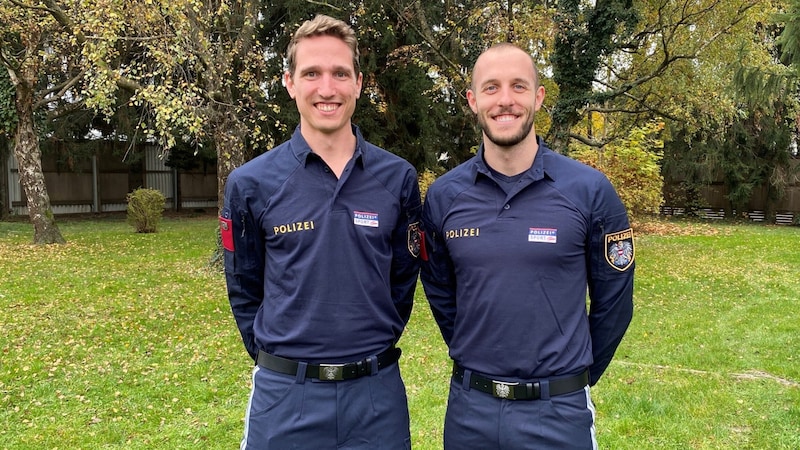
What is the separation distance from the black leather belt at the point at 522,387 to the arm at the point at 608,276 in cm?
24

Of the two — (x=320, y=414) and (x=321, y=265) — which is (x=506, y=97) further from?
(x=320, y=414)

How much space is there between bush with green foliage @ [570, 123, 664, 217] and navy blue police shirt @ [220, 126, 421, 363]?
14.6 metres

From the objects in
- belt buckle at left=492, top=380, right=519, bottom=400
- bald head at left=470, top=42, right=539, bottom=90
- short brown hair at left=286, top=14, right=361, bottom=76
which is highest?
short brown hair at left=286, top=14, right=361, bottom=76

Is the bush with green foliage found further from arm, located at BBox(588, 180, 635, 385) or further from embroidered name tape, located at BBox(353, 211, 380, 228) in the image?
embroidered name tape, located at BBox(353, 211, 380, 228)

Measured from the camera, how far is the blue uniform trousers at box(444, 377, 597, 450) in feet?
7.36

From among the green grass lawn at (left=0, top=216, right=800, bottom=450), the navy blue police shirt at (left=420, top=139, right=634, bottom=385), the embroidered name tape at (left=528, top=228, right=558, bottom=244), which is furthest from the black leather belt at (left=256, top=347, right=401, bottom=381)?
the green grass lawn at (left=0, top=216, right=800, bottom=450)

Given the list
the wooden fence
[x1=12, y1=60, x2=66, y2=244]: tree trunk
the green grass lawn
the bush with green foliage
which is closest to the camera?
the green grass lawn

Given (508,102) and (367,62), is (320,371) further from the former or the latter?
(367,62)

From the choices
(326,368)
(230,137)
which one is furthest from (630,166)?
(326,368)

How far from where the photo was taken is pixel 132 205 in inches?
669

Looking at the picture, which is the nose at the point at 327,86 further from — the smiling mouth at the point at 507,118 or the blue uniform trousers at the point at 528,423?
the blue uniform trousers at the point at 528,423

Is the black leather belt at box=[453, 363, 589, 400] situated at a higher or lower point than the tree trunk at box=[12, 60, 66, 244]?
lower

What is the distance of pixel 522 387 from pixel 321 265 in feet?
2.93

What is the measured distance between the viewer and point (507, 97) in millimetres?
2426
